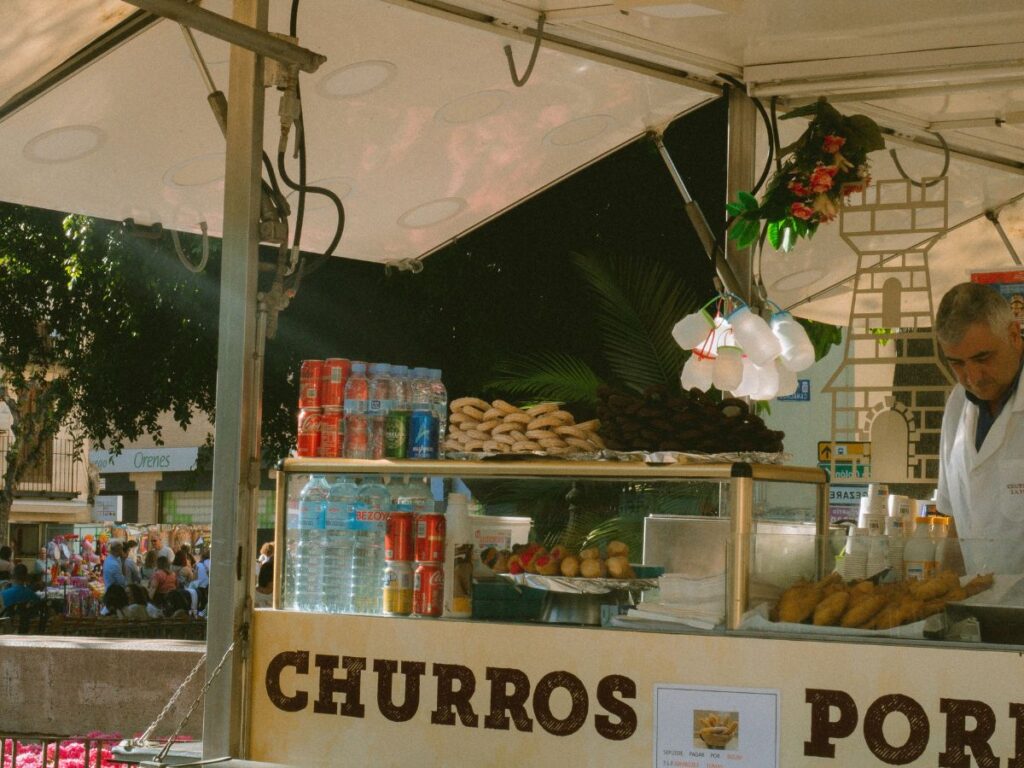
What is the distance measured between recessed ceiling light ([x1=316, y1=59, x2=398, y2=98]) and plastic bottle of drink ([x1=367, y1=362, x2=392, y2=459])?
1.37m

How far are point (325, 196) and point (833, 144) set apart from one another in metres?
2.36

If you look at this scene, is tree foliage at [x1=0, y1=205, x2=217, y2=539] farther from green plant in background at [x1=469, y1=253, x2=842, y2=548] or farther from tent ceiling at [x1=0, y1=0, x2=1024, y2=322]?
tent ceiling at [x1=0, y1=0, x2=1024, y2=322]

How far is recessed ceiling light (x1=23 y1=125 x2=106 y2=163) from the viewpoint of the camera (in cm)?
533

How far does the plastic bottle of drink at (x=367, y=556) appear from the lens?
13.7 feet

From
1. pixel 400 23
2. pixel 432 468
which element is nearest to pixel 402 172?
pixel 400 23

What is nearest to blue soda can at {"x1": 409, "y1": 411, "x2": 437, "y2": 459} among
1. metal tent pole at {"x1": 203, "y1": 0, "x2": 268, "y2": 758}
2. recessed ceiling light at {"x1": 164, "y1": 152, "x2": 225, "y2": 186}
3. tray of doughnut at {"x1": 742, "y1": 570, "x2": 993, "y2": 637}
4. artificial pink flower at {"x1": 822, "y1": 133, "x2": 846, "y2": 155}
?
metal tent pole at {"x1": 203, "y1": 0, "x2": 268, "y2": 758}

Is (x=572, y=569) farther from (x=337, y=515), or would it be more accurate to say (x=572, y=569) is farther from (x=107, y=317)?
(x=107, y=317)

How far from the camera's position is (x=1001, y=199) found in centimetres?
700

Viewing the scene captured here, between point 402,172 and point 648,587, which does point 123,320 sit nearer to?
point 402,172

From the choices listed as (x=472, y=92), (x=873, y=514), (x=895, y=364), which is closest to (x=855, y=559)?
(x=873, y=514)

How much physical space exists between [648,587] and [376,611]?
2.91ft

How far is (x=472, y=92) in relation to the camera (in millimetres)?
5461

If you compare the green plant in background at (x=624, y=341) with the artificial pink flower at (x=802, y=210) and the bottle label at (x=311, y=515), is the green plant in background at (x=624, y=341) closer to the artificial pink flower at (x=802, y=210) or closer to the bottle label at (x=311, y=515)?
the artificial pink flower at (x=802, y=210)

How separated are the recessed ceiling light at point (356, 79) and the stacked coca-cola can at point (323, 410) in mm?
1362
